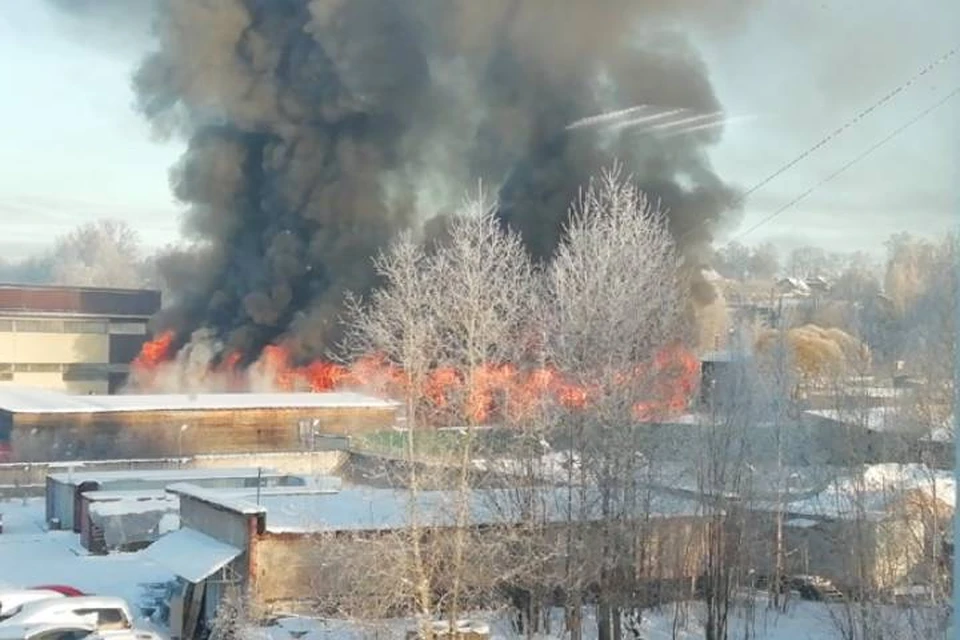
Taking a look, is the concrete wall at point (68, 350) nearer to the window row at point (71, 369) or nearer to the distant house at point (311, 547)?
the window row at point (71, 369)

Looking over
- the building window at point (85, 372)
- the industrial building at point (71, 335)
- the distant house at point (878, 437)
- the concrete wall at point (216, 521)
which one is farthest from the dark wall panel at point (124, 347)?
the distant house at point (878, 437)

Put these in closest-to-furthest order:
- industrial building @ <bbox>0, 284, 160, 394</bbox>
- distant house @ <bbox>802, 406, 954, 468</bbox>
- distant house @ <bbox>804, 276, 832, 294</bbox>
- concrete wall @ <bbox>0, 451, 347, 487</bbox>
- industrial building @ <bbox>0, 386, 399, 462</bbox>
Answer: distant house @ <bbox>802, 406, 954, 468</bbox>, concrete wall @ <bbox>0, 451, 347, 487</bbox>, industrial building @ <bbox>0, 386, 399, 462</bbox>, industrial building @ <bbox>0, 284, 160, 394</bbox>, distant house @ <bbox>804, 276, 832, 294</bbox>

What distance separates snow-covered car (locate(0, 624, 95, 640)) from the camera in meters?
12.1

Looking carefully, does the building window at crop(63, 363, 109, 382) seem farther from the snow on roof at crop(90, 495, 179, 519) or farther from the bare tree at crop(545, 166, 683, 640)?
the bare tree at crop(545, 166, 683, 640)

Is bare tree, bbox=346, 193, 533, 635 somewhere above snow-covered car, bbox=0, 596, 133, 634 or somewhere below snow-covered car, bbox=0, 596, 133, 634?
above

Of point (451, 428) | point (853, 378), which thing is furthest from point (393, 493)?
point (853, 378)

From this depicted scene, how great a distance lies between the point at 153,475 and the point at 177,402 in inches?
213

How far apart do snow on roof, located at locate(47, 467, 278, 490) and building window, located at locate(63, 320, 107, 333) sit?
19024 mm

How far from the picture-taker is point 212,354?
112 feet

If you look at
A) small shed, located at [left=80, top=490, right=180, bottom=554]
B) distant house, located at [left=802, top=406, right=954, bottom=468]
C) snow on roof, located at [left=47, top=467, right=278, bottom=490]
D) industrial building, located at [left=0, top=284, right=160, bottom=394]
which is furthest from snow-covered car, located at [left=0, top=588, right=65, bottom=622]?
industrial building, located at [left=0, top=284, right=160, bottom=394]

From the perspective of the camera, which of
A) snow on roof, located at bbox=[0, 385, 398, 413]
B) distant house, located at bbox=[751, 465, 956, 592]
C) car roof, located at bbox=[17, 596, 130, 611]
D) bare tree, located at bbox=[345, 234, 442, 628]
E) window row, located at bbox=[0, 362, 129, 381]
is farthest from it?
window row, located at bbox=[0, 362, 129, 381]

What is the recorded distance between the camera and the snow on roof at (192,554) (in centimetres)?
1350

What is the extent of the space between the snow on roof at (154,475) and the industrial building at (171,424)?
116 inches

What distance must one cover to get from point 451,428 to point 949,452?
591 centimetres
